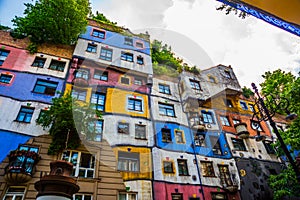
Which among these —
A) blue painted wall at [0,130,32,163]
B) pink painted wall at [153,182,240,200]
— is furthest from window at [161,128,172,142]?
blue painted wall at [0,130,32,163]

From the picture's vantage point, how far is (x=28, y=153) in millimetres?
8844

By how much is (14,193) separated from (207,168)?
36.4 feet

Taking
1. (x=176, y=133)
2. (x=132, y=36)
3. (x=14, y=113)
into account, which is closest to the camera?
(x=14, y=113)

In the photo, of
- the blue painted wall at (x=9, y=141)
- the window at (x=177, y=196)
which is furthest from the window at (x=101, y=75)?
the window at (x=177, y=196)

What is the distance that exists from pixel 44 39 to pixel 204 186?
1557 centimetres

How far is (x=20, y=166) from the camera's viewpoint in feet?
27.9

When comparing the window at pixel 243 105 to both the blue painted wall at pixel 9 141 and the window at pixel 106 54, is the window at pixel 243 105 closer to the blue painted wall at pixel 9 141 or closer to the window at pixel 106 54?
the window at pixel 106 54

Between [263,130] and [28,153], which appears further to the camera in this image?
[263,130]

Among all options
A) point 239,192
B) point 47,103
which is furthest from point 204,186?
point 47,103

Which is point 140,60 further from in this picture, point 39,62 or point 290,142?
point 290,142

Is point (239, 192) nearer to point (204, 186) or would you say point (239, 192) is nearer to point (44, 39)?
point (204, 186)

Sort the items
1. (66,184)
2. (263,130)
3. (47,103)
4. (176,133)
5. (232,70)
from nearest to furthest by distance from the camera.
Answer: (66,184)
(47,103)
(176,133)
(263,130)
(232,70)

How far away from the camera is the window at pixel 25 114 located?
1050 centimetres

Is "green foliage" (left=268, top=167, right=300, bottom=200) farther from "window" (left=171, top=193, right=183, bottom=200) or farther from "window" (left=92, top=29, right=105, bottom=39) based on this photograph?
"window" (left=92, top=29, right=105, bottom=39)
